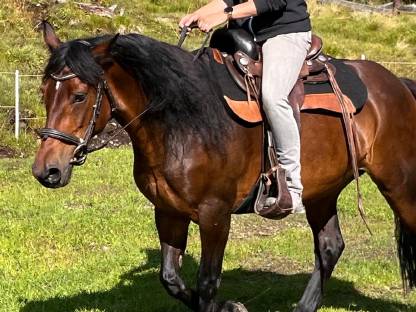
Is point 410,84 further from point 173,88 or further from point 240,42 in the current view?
point 173,88

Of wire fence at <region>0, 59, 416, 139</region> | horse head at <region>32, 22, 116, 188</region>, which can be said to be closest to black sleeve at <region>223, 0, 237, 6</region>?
A: horse head at <region>32, 22, 116, 188</region>

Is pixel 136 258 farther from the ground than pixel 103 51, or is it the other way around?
pixel 103 51

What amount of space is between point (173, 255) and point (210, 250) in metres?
Result: 0.39

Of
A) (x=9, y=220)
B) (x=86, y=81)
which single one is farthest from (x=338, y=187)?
(x=9, y=220)

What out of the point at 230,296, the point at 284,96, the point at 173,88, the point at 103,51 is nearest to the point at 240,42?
the point at 284,96

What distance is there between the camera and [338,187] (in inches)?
235

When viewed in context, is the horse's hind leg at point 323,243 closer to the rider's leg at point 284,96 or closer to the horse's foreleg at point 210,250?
the rider's leg at point 284,96

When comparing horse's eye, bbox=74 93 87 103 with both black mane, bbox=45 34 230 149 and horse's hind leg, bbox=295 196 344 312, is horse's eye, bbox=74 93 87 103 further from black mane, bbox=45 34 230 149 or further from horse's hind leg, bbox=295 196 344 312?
horse's hind leg, bbox=295 196 344 312

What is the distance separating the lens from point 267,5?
5027 mm

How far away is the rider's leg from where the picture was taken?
5035 millimetres

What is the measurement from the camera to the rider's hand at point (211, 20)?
4852mm

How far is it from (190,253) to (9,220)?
225 centimetres

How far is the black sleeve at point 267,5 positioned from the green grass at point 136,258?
8.42 feet

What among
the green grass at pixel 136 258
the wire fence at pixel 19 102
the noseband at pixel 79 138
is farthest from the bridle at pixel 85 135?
the wire fence at pixel 19 102
